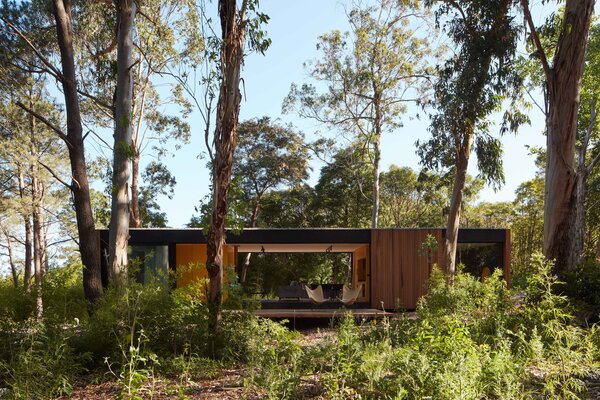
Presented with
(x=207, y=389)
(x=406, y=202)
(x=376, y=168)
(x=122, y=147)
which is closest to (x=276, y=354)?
(x=207, y=389)

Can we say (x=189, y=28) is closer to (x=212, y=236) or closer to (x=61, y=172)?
(x=61, y=172)

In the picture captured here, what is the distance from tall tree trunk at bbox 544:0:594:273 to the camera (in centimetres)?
838

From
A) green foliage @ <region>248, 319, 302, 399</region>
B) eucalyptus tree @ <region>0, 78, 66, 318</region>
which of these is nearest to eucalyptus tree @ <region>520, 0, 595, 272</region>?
green foliage @ <region>248, 319, 302, 399</region>

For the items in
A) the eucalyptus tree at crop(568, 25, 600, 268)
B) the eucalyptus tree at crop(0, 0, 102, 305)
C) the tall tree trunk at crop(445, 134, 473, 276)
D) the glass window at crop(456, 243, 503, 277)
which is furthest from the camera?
the eucalyptus tree at crop(568, 25, 600, 268)

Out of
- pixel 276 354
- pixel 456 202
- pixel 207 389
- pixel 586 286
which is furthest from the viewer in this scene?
pixel 456 202

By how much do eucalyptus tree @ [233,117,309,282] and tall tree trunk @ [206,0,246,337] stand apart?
15.7 metres

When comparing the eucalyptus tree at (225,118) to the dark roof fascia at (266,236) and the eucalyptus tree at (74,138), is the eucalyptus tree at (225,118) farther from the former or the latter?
the dark roof fascia at (266,236)

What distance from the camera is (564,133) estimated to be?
8.51 metres

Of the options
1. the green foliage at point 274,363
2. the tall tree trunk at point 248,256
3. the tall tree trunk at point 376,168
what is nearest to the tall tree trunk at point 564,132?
the green foliage at point 274,363

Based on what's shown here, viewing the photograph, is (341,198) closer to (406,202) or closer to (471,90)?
(406,202)

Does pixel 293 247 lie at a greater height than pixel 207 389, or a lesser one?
greater

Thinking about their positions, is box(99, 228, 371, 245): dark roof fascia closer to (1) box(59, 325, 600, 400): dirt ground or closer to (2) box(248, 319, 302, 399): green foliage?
(2) box(248, 319, 302, 399): green foliage

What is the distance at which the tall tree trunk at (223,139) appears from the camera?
18.2 ft

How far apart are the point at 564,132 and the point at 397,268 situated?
16.7 feet
